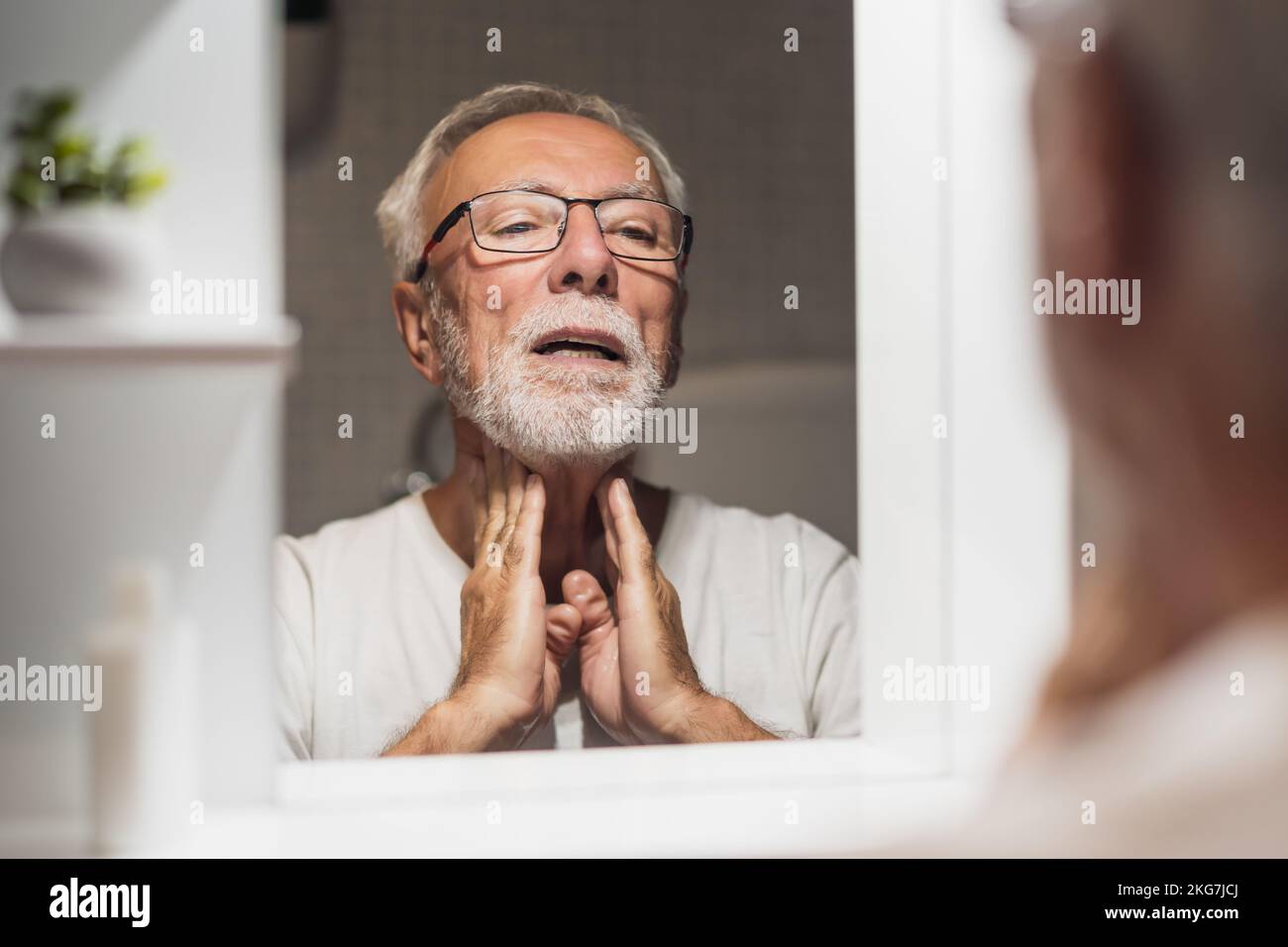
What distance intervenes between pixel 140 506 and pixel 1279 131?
2.32ft

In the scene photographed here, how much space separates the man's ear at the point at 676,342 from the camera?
0.79 metres

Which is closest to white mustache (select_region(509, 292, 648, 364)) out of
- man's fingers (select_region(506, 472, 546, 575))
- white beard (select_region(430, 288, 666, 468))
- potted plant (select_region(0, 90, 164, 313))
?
white beard (select_region(430, 288, 666, 468))

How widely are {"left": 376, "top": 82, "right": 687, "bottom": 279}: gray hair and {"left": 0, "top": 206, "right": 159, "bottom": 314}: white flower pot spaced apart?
0.16 m

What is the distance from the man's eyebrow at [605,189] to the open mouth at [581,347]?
10cm

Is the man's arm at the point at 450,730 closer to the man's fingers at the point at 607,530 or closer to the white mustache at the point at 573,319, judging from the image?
the man's fingers at the point at 607,530

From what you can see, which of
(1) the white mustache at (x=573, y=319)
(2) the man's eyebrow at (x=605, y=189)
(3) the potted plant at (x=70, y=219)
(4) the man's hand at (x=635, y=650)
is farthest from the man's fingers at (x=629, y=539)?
(3) the potted plant at (x=70, y=219)

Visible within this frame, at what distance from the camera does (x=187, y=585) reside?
0.72 meters

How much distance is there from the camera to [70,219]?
0.67 m

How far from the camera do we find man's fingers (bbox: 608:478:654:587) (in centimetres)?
78

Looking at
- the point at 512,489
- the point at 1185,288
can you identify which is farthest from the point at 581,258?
the point at 1185,288

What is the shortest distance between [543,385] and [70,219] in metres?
0.32

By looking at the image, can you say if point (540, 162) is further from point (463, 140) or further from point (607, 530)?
point (607, 530)
